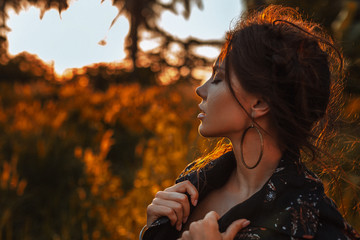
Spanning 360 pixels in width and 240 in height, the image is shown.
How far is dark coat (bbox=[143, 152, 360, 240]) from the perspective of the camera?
119cm

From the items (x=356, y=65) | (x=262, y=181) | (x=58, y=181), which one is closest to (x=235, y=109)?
(x=262, y=181)

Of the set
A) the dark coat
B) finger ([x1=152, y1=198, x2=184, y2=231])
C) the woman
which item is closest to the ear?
the woman

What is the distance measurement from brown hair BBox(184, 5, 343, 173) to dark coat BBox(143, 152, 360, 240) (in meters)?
0.11

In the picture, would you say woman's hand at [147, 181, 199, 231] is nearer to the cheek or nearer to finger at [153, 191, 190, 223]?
finger at [153, 191, 190, 223]

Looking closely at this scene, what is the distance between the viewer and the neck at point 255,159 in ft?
4.55

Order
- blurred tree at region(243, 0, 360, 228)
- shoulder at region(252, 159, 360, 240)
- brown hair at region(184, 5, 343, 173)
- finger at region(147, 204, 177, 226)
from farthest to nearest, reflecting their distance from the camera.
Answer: blurred tree at region(243, 0, 360, 228)
finger at region(147, 204, 177, 226)
brown hair at region(184, 5, 343, 173)
shoulder at region(252, 159, 360, 240)

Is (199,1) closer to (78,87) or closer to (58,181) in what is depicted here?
(58,181)

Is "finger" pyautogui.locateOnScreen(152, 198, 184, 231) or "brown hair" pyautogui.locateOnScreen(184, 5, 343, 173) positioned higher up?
"brown hair" pyautogui.locateOnScreen(184, 5, 343, 173)

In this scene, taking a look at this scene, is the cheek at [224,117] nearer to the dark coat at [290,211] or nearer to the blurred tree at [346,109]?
the dark coat at [290,211]

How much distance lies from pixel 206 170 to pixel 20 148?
3.74 meters

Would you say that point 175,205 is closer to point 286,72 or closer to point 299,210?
point 299,210

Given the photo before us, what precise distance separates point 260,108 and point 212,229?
42 cm

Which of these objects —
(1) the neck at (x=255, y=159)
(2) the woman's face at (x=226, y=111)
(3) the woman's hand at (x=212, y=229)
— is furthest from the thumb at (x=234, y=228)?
(2) the woman's face at (x=226, y=111)

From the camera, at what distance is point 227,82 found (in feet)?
4.55
